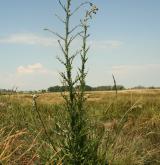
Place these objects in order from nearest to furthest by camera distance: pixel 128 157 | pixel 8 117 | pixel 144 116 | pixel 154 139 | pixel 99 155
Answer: pixel 99 155 < pixel 128 157 < pixel 8 117 < pixel 154 139 < pixel 144 116

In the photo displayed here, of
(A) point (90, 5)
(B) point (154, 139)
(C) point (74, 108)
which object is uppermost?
(A) point (90, 5)

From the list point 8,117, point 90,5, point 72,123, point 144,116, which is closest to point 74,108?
point 72,123

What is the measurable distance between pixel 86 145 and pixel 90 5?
6.40 ft

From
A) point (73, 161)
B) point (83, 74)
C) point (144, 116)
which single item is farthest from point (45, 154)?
point (144, 116)

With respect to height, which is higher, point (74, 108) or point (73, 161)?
point (74, 108)

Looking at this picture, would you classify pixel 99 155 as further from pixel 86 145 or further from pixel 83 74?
pixel 83 74

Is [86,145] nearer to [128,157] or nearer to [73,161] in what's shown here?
[73,161]

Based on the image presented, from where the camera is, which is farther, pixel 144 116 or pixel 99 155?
pixel 144 116

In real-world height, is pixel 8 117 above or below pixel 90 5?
below

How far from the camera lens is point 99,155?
6.92 meters

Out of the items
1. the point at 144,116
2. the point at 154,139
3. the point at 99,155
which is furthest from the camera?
the point at 144,116

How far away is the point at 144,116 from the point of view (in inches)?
570

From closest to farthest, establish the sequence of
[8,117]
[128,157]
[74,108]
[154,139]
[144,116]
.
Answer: [74,108] → [128,157] → [8,117] → [154,139] → [144,116]

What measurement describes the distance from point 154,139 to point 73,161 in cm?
467
